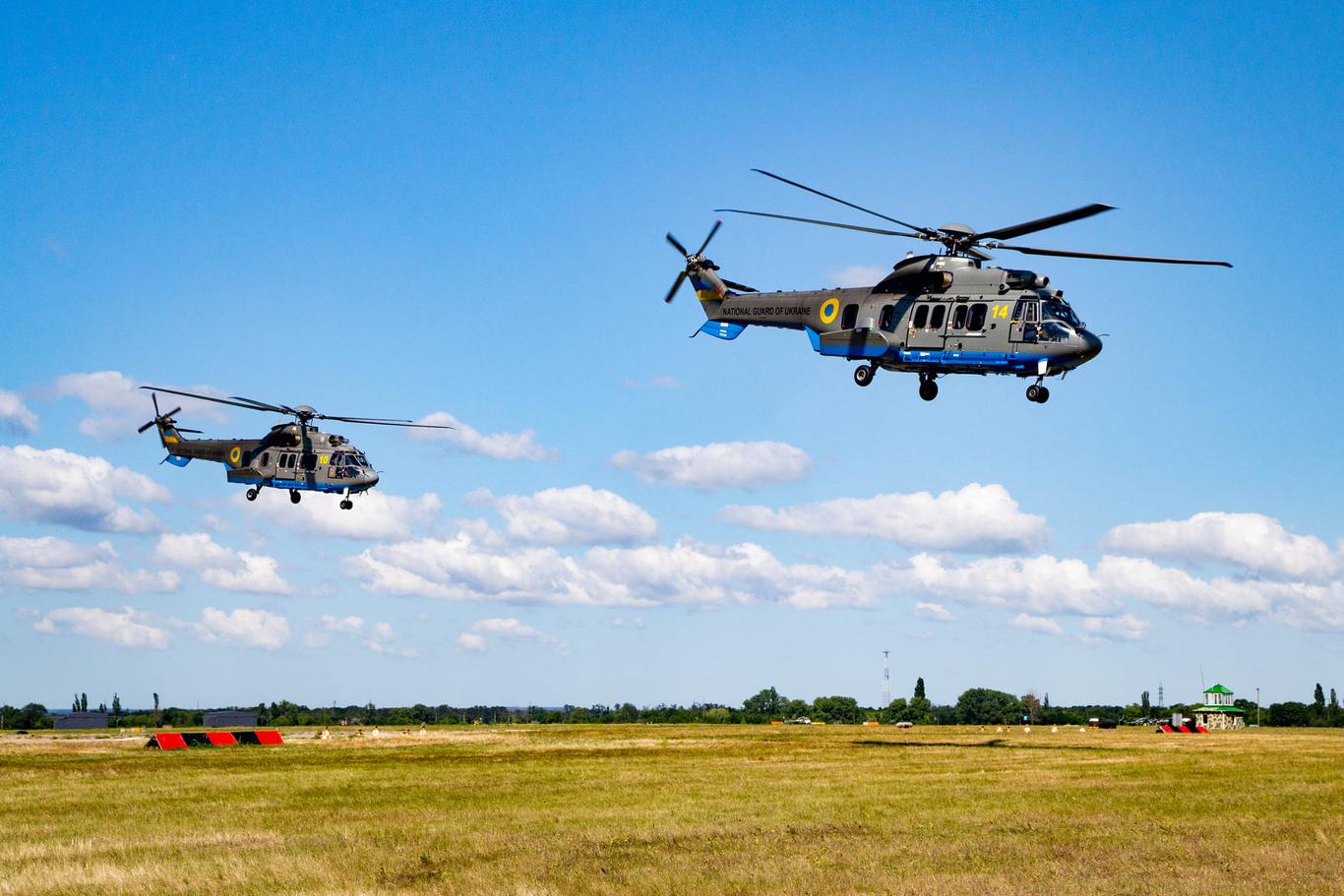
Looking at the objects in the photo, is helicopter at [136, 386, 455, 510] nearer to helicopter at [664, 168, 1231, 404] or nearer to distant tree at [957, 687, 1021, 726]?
helicopter at [664, 168, 1231, 404]

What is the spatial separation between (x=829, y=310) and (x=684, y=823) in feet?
72.9

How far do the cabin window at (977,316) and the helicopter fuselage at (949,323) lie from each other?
35 mm

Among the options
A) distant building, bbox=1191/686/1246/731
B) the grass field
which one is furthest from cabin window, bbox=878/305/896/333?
distant building, bbox=1191/686/1246/731

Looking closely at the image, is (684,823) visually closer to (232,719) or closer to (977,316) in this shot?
(977,316)

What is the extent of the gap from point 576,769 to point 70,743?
39248 mm

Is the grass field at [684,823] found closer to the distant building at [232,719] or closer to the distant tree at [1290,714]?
the distant building at [232,719]

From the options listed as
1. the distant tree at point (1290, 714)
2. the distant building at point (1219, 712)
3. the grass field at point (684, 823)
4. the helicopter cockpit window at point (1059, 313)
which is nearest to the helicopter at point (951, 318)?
the helicopter cockpit window at point (1059, 313)

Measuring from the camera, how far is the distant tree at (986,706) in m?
187

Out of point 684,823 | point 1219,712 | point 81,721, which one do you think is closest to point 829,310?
point 684,823

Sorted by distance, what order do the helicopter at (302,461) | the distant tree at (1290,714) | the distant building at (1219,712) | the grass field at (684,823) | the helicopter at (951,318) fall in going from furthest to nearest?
the distant tree at (1290,714) → the distant building at (1219,712) → the helicopter at (302,461) → the helicopter at (951,318) → the grass field at (684,823)

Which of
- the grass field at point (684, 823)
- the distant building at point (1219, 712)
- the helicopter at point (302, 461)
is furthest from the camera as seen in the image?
the distant building at point (1219, 712)

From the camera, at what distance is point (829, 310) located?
49781mm

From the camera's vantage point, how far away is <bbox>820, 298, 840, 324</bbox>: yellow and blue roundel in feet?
162

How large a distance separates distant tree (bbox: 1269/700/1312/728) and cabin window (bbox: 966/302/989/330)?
149361mm
